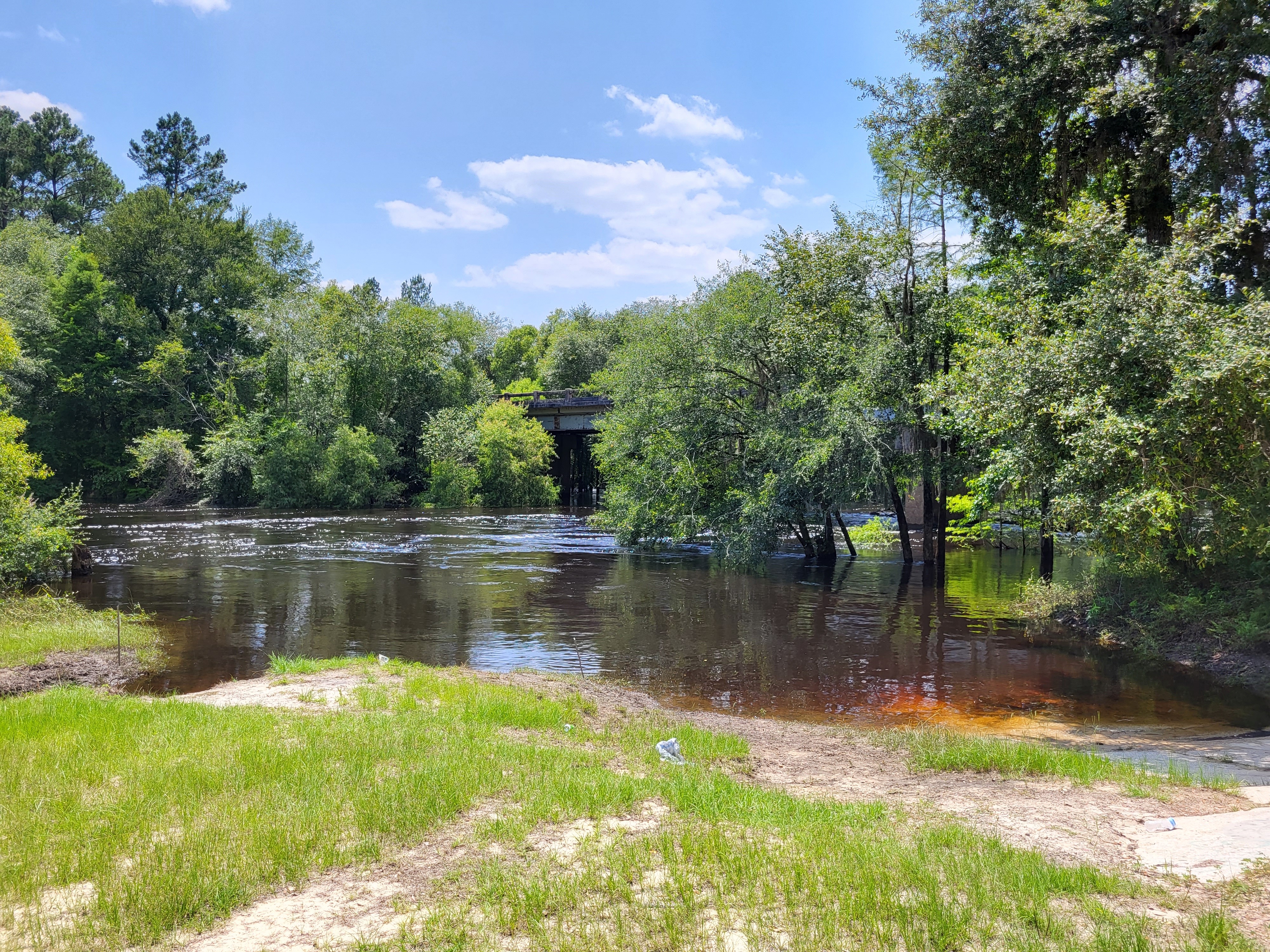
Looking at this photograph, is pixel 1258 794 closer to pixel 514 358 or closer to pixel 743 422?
pixel 743 422

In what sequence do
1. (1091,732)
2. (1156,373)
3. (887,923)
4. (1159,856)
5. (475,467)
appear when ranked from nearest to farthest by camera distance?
(887,923), (1159,856), (1091,732), (1156,373), (475,467)

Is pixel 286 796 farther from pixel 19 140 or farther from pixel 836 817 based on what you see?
pixel 19 140

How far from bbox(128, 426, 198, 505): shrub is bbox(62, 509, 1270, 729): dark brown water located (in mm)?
21291

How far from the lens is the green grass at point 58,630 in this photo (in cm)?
1445

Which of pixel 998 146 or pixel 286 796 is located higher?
pixel 998 146

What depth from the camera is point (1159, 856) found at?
6.01 meters

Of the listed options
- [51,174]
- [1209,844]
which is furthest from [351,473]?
[51,174]

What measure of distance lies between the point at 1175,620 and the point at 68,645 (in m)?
21.7

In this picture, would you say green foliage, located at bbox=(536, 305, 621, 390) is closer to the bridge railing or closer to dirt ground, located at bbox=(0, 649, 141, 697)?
the bridge railing

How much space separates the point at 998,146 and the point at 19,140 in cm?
10025

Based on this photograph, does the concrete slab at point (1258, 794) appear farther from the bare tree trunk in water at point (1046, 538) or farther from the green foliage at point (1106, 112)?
the green foliage at point (1106, 112)

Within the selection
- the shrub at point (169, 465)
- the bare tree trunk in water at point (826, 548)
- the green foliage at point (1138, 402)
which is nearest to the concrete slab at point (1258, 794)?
the green foliage at point (1138, 402)

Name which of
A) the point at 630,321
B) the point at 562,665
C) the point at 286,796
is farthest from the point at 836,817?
the point at 630,321

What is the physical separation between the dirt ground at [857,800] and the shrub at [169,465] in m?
48.2
